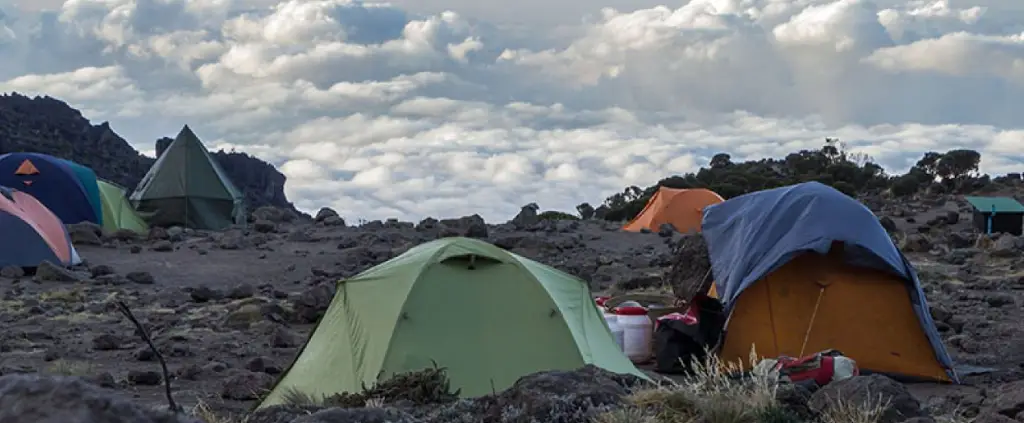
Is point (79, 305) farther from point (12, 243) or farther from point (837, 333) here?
point (837, 333)

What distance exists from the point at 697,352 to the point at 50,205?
19.1m

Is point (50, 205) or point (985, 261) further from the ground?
point (50, 205)

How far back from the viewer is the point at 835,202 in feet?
35.5

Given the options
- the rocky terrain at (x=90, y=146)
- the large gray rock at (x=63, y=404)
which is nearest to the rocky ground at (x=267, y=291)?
the large gray rock at (x=63, y=404)

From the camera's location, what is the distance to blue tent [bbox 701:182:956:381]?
10.6 m

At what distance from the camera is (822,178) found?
45.1 m

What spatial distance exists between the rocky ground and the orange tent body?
1.62ft

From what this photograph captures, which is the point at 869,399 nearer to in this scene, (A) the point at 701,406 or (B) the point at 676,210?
(A) the point at 701,406

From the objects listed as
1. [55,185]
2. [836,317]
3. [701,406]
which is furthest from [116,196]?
[701,406]

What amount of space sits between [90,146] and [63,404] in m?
43.9

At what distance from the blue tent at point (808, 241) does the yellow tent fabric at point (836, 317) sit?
5 centimetres

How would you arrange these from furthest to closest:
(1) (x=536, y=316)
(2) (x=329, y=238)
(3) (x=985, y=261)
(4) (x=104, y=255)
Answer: (2) (x=329, y=238), (4) (x=104, y=255), (3) (x=985, y=261), (1) (x=536, y=316)

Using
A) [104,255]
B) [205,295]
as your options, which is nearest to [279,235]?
[104,255]

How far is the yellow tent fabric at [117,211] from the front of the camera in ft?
88.5
